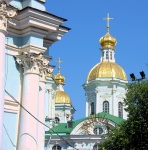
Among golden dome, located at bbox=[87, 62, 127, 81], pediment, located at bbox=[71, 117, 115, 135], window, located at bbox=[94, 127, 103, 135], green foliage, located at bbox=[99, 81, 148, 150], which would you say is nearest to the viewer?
green foliage, located at bbox=[99, 81, 148, 150]

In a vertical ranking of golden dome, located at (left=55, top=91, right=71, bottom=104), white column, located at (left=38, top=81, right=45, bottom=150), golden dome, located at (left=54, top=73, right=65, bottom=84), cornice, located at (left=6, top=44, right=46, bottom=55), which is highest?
golden dome, located at (left=54, top=73, right=65, bottom=84)

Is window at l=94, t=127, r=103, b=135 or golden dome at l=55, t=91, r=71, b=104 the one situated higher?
golden dome at l=55, t=91, r=71, b=104

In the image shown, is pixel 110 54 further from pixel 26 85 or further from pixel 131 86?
pixel 26 85

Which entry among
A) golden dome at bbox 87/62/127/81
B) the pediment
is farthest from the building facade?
golden dome at bbox 87/62/127/81

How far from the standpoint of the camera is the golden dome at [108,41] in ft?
198

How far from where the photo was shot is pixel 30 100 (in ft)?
37.7

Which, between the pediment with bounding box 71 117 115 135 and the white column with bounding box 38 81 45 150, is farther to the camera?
the pediment with bounding box 71 117 115 135

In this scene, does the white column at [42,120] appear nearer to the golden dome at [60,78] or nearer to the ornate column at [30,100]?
the ornate column at [30,100]

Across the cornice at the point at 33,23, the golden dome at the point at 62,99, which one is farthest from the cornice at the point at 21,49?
the golden dome at the point at 62,99

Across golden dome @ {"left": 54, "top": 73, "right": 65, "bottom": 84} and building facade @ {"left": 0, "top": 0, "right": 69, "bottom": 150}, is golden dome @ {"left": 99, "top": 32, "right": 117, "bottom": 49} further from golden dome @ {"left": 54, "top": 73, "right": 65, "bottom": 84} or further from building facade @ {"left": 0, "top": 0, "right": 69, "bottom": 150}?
building facade @ {"left": 0, "top": 0, "right": 69, "bottom": 150}

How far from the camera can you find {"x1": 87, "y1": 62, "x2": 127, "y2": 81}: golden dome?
55.6m

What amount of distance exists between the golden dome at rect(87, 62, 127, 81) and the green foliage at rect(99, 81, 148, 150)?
108ft

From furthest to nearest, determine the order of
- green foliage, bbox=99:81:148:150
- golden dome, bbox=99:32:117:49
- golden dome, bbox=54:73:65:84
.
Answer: golden dome, bbox=54:73:65:84 → golden dome, bbox=99:32:117:49 → green foliage, bbox=99:81:148:150

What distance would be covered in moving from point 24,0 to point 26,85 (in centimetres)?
258
